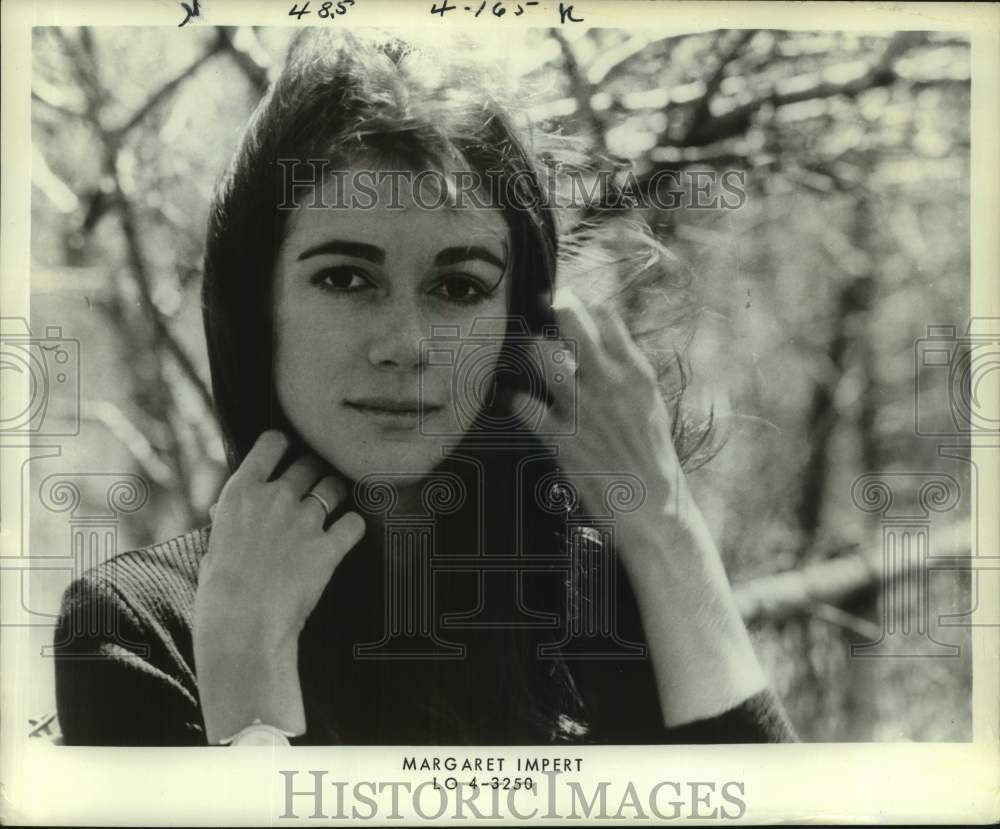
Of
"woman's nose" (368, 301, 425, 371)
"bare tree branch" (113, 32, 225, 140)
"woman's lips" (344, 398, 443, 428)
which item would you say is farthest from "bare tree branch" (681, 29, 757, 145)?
"bare tree branch" (113, 32, 225, 140)

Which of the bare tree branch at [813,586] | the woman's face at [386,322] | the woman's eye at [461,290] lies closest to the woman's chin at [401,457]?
the woman's face at [386,322]

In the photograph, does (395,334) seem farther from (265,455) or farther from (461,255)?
(265,455)

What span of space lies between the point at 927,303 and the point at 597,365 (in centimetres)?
89

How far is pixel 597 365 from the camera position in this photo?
3041 millimetres

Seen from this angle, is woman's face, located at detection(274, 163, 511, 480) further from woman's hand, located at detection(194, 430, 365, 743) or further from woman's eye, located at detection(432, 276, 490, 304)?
woman's hand, located at detection(194, 430, 365, 743)

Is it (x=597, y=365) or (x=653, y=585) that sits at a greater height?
(x=597, y=365)

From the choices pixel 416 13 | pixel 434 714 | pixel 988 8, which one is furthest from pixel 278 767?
pixel 988 8

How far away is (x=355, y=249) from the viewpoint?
2975 mm

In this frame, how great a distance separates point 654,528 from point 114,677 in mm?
1416

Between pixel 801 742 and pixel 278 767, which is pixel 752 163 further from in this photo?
pixel 278 767

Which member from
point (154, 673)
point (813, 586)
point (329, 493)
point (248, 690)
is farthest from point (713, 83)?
point (154, 673)

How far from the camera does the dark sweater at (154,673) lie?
299cm

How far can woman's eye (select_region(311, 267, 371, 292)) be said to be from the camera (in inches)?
117

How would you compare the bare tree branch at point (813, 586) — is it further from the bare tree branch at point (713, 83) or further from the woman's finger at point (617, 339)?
the bare tree branch at point (713, 83)
